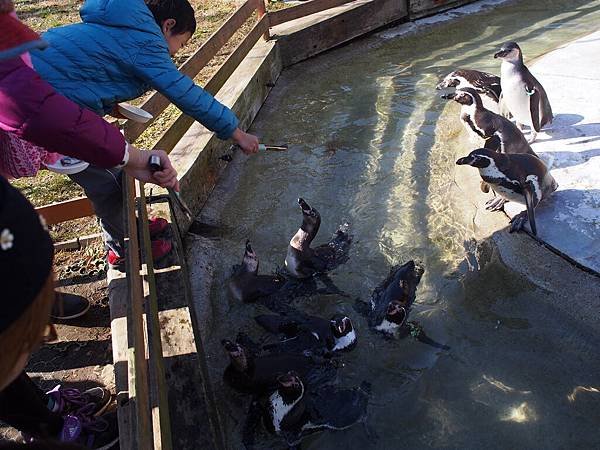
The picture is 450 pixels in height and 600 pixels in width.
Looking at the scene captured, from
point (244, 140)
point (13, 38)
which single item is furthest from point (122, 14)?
point (13, 38)

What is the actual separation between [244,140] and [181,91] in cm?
51

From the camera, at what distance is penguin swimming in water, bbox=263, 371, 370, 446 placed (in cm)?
266

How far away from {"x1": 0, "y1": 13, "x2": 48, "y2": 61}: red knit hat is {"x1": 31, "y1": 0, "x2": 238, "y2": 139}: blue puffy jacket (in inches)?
44.0

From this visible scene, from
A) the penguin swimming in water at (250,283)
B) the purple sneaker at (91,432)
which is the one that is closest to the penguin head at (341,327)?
the penguin swimming in water at (250,283)

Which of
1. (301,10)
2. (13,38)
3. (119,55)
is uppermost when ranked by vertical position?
(13,38)

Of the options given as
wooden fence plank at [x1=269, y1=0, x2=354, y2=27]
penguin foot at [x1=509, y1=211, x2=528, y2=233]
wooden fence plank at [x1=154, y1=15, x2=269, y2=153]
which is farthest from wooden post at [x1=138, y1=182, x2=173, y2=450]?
wooden fence plank at [x1=269, y1=0, x2=354, y2=27]

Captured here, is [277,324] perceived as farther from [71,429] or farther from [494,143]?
[494,143]

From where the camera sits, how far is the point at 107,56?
2533mm

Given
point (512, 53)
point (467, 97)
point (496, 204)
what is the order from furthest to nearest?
point (512, 53)
point (467, 97)
point (496, 204)

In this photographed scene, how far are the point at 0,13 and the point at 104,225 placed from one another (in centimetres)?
198

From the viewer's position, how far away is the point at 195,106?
2.82 metres

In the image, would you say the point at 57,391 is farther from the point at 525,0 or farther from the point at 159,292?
the point at 525,0

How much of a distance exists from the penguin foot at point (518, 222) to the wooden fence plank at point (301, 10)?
15.6ft

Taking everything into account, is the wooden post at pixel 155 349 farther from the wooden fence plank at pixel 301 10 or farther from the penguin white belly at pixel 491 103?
the wooden fence plank at pixel 301 10
